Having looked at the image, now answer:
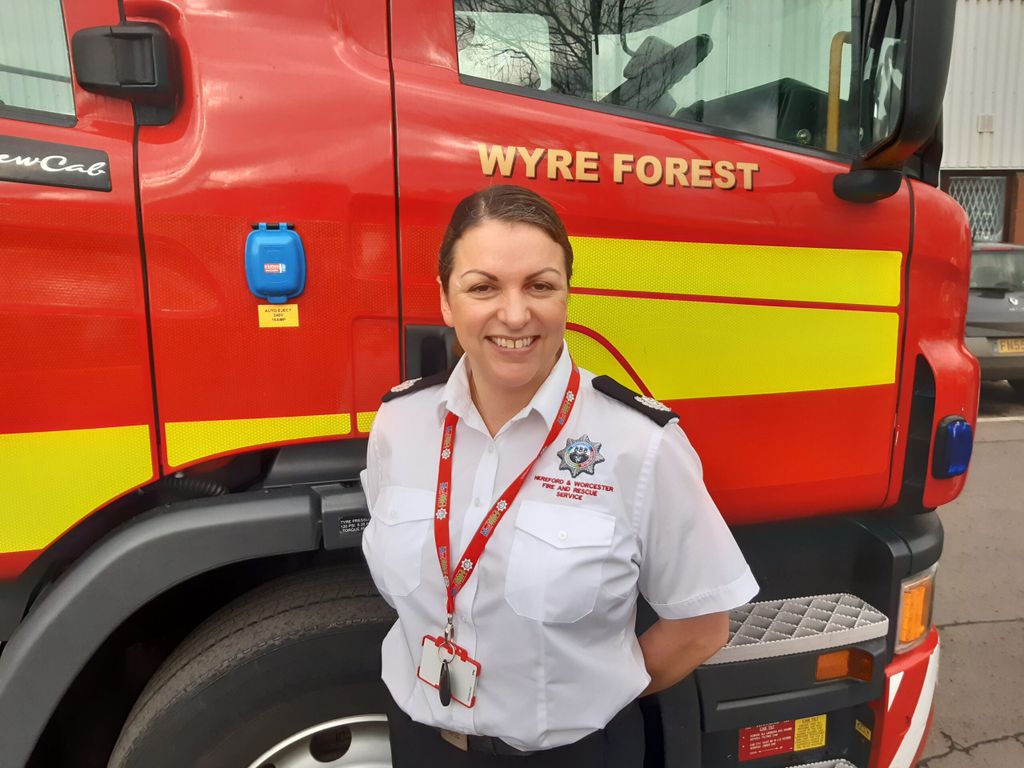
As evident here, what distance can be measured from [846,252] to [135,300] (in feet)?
4.80

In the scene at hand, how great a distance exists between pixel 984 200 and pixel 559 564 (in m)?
14.5

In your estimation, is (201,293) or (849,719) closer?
(201,293)

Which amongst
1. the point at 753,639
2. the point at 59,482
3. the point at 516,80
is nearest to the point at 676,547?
the point at 753,639

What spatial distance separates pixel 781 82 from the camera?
1.78 meters

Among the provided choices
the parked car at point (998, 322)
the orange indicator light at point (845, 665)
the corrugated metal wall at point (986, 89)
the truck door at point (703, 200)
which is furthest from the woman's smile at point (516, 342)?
the corrugated metal wall at point (986, 89)

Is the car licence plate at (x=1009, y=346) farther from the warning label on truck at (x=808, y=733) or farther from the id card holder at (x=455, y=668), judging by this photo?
the id card holder at (x=455, y=668)

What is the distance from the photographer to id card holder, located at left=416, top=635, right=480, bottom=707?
124cm

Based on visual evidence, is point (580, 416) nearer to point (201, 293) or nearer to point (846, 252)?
point (201, 293)

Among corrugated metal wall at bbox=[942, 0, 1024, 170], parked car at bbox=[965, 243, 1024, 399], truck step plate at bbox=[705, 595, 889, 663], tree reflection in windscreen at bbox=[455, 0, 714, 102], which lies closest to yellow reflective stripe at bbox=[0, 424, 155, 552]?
tree reflection in windscreen at bbox=[455, 0, 714, 102]

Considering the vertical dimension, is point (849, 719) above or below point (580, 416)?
below

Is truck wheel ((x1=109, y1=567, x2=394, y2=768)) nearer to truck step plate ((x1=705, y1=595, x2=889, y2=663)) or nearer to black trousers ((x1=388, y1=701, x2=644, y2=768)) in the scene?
black trousers ((x1=388, y1=701, x2=644, y2=768))

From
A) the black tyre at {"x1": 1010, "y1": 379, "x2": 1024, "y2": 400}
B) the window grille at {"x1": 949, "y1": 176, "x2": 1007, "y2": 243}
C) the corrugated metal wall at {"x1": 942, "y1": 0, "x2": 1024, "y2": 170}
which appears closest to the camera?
the black tyre at {"x1": 1010, "y1": 379, "x2": 1024, "y2": 400}

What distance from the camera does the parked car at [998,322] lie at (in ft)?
23.1

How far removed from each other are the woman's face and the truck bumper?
1.30 meters
